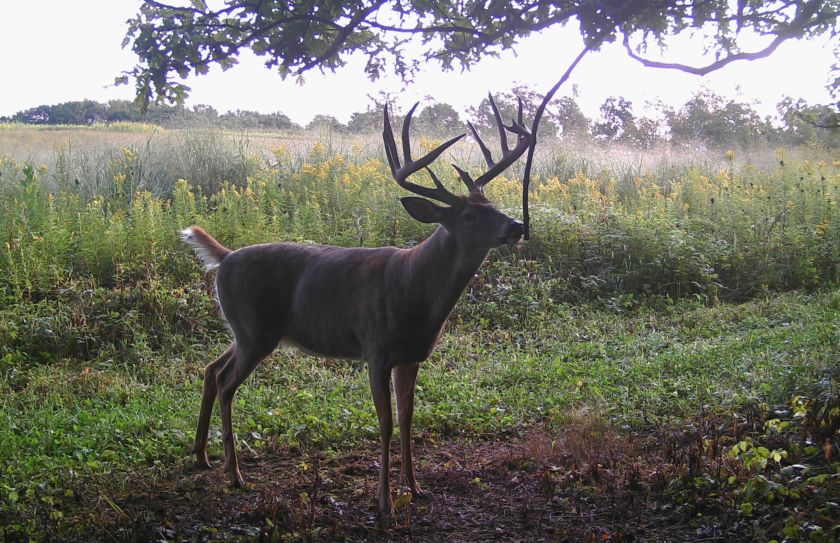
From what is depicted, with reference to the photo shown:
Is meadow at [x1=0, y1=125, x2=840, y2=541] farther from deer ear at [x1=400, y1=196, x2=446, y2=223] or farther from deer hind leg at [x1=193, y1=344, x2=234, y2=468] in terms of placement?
deer ear at [x1=400, y1=196, x2=446, y2=223]

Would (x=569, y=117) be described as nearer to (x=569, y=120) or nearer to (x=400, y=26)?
(x=569, y=120)

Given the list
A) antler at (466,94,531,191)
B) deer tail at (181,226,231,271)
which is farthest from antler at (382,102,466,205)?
deer tail at (181,226,231,271)

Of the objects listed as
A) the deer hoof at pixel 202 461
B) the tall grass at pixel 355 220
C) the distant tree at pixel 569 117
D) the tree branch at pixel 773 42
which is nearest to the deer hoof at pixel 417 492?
the deer hoof at pixel 202 461

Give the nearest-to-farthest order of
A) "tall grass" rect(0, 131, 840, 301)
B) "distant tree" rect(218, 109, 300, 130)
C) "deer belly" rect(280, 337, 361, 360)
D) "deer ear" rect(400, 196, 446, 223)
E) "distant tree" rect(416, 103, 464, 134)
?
"deer ear" rect(400, 196, 446, 223)
"deer belly" rect(280, 337, 361, 360)
"tall grass" rect(0, 131, 840, 301)
"distant tree" rect(218, 109, 300, 130)
"distant tree" rect(416, 103, 464, 134)

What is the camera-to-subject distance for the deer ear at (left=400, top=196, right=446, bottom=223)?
4.48 metres

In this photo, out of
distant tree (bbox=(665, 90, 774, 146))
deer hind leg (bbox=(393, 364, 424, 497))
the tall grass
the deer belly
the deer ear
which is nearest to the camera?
the deer ear

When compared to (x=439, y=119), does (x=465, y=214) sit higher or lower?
lower

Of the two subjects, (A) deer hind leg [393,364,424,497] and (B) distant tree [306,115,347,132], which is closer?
(A) deer hind leg [393,364,424,497]

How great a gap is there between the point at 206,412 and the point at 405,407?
130 centimetres

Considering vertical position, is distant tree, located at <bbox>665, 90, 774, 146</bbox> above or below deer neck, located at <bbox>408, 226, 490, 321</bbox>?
above

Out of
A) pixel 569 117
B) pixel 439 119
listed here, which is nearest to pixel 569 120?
pixel 569 117

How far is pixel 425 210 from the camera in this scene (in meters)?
4.51

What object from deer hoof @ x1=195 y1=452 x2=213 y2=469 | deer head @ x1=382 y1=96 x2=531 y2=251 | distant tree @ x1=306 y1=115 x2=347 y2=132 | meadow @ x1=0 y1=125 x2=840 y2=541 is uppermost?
distant tree @ x1=306 y1=115 x2=347 y2=132

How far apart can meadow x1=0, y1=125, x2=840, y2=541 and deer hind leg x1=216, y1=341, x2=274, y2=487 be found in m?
0.29
